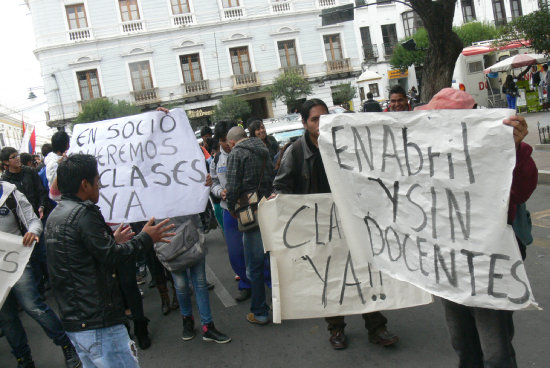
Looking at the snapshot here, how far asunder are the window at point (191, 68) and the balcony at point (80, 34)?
218 inches

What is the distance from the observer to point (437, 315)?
149 inches

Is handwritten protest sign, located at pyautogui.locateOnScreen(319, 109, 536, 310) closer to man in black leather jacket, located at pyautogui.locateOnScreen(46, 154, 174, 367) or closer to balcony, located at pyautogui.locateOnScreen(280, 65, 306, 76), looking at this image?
man in black leather jacket, located at pyautogui.locateOnScreen(46, 154, 174, 367)

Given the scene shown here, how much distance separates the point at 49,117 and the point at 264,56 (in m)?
13.7

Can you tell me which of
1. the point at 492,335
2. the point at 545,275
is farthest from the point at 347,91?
the point at 492,335

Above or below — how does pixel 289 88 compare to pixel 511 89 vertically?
above

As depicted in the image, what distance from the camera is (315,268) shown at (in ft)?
10.2

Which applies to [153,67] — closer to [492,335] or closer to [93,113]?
[93,113]

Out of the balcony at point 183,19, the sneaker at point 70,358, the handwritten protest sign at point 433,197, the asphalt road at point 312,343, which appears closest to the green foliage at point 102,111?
the balcony at point 183,19

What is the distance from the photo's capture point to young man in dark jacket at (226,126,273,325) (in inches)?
157

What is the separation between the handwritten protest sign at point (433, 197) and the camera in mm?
1978

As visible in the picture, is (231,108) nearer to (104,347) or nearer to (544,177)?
(544,177)

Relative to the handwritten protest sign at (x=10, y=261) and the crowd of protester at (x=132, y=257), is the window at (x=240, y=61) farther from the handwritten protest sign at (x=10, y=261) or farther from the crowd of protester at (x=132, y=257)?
the handwritten protest sign at (x=10, y=261)

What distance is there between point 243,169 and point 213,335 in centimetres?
146

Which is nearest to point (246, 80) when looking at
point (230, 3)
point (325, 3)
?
point (230, 3)
